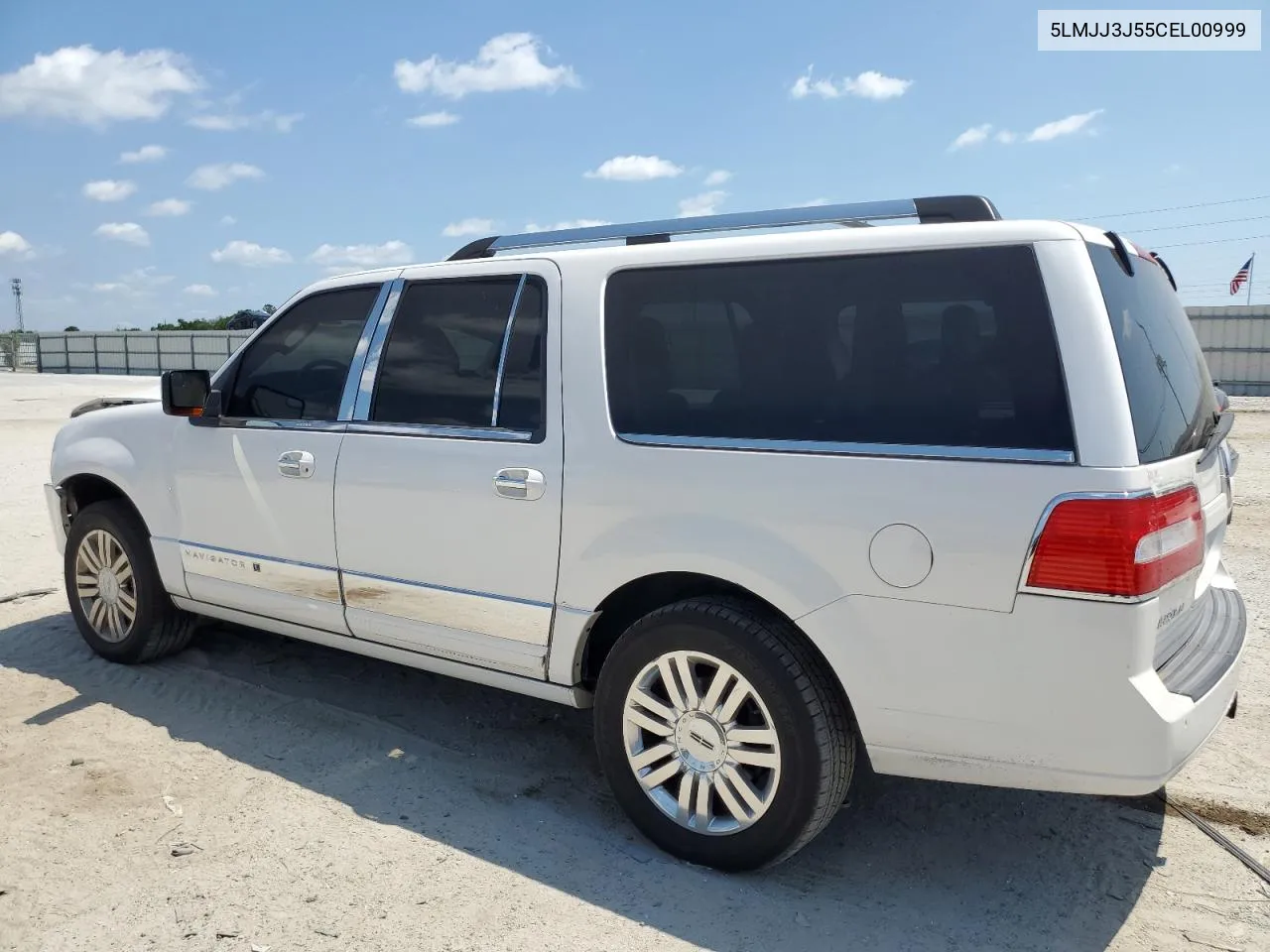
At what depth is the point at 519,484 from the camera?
3.39 meters

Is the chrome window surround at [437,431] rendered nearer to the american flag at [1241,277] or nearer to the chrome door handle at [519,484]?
the chrome door handle at [519,484]

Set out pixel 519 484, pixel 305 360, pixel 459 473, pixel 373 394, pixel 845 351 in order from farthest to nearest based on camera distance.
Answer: pixel 305 360, pixel 373 394, pixel 459 473, pixel 519 484, pixel 845 351

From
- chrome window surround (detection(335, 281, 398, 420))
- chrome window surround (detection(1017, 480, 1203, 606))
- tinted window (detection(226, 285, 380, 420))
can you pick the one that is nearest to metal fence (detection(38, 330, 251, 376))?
tinted window (detection(226, 285, 380, 420))

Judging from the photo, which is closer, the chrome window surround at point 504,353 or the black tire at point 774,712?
the black tire at point 774,712

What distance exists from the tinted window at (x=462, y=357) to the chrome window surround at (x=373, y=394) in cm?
2

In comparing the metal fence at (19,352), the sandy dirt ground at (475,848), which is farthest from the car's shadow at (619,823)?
the metal fence at (19,352)

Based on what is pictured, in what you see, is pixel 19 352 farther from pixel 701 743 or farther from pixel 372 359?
pixel 701 743

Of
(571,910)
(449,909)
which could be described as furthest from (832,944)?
(449,909)

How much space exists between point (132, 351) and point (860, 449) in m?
46.1

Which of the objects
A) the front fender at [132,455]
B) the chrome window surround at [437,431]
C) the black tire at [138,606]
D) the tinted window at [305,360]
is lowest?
the black tire at [138,606]

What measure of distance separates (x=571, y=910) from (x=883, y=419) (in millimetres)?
1679

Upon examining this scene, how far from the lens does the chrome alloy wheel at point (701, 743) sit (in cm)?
301

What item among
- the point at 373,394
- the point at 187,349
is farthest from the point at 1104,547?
the point at 187,349

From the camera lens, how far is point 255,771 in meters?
3.82
